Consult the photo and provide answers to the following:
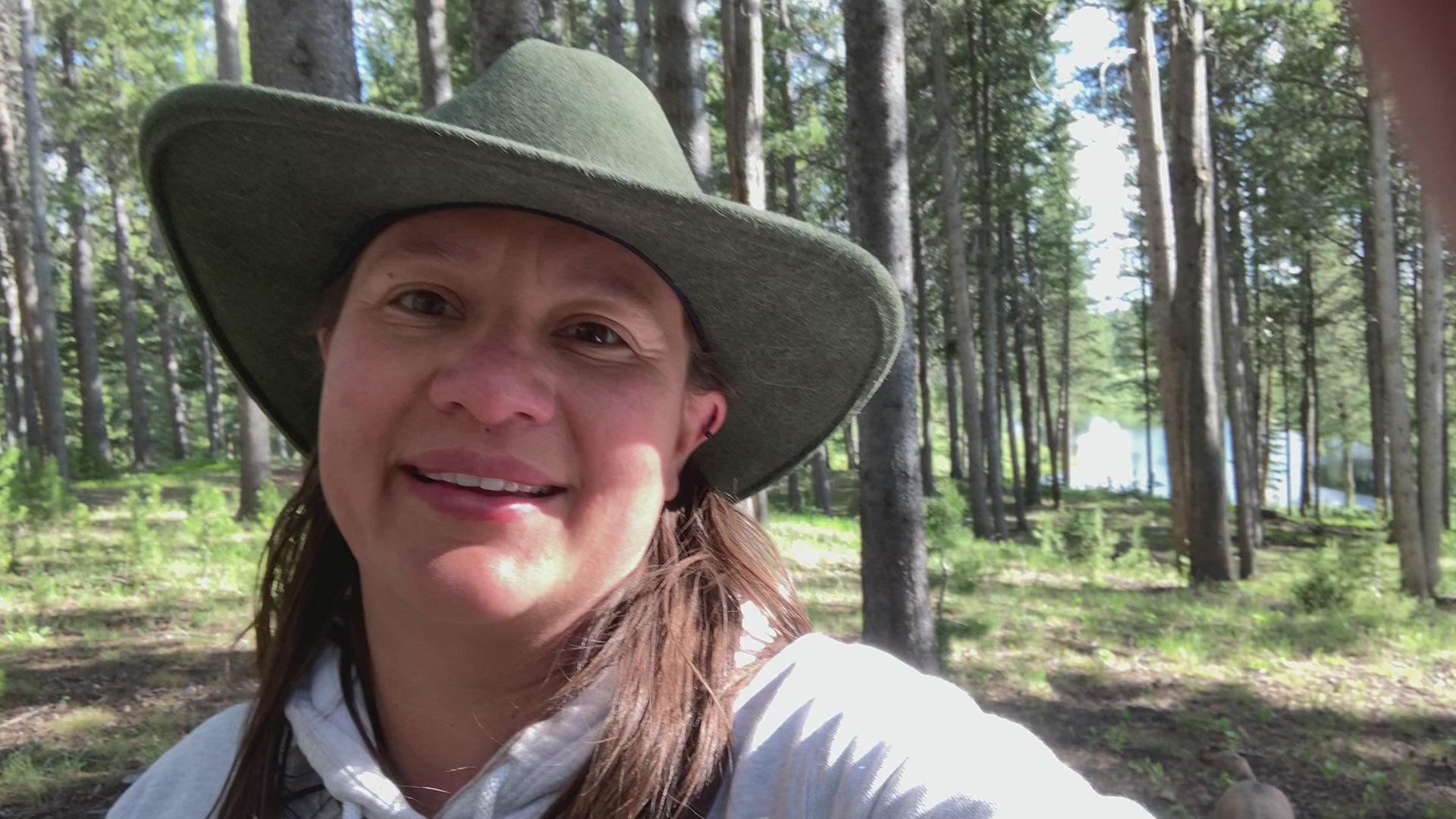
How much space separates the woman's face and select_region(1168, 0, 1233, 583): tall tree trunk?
36.5 ft

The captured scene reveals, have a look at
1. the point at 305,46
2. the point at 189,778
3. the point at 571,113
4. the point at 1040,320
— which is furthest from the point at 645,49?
the point at 1040,320

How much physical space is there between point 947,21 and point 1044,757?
17.2 meters

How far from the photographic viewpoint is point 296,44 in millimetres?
4426

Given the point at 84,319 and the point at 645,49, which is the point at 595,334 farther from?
the point at 84,319

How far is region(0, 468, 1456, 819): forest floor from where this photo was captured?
197 inches

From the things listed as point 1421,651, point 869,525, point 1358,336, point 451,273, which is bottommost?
point 1421,651

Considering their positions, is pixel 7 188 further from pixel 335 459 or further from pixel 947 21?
pixel 335 459

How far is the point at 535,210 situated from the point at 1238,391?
18.5 metres

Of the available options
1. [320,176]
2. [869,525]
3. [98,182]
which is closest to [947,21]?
[869,525]

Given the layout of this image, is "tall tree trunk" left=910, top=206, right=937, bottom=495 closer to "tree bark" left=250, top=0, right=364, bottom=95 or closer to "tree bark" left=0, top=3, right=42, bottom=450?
"tree bark" left=250, top=0, right=364, bottom=95

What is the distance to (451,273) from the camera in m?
1.45

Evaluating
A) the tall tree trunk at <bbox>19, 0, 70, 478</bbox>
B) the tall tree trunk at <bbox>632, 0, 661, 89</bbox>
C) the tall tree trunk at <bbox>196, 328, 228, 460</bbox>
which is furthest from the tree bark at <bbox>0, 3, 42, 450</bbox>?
the tall tree trunk at <bbox>632, 0, 661, 89</bbox>

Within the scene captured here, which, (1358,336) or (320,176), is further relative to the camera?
(1358,336)

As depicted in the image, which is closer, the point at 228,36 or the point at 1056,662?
the point at 1056,662
